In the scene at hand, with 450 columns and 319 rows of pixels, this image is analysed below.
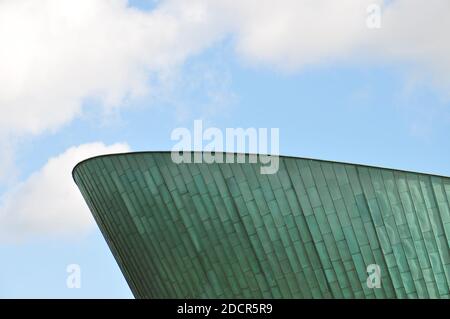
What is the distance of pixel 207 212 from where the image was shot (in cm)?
2858

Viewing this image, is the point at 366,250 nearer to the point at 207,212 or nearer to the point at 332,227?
Result: the point at 332,227

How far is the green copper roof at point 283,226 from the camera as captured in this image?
85.4ft

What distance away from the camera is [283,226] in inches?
1080

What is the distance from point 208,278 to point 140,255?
369 centimetres

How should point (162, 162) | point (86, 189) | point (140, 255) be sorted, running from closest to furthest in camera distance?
point (162, 162) → point (140, 255) → point (86, 189)

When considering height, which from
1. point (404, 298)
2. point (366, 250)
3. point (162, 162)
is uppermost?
point (162, 162)

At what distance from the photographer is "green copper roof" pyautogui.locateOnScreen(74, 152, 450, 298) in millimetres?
26016

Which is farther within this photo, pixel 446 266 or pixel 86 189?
pixel 86 189
